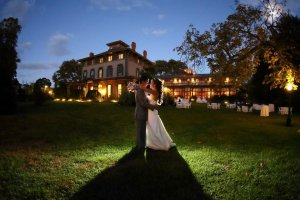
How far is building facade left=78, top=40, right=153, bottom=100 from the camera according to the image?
141ft

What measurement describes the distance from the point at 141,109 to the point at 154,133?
114cm

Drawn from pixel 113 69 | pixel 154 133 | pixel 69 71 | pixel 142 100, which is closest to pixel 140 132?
pixel 154 133

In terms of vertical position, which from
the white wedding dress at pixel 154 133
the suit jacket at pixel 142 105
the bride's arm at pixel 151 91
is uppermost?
the bride's arm at pixel 151 91

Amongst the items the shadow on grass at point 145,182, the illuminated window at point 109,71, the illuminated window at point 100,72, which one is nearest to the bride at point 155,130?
the shadow on grass at point 145,182

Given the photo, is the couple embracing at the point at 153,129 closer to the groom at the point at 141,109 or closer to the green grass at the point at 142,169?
the groom at the point at 141,109

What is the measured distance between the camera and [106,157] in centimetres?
687

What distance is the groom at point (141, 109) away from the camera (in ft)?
22.2

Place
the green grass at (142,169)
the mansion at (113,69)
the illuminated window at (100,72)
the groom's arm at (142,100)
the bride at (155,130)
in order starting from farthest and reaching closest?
the illuminated window at (100,72) → the mansion at (113,69) → the bride at (155,130) → the groom's arm at (142,100) → the green grass at (142,169)

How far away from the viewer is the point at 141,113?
693 cm

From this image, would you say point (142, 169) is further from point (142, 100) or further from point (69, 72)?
point (69, 72)

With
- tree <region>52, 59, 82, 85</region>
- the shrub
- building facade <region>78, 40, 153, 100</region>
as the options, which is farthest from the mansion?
tree <region>52, 59, 82, 85</region>

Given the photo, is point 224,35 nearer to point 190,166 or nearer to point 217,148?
point 217,148

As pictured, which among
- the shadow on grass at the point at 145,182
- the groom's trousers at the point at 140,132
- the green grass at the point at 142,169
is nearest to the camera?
the shadow on grass at the point at 145,182

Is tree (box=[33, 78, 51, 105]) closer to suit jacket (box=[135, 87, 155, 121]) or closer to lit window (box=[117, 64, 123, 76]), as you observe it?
suit jacket (box=[135, 87, 155, 121])
